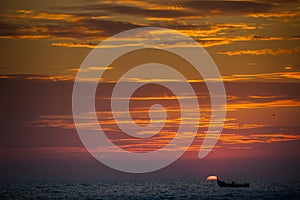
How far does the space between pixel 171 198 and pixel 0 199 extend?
4195 cm

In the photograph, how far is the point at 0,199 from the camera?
168 metres

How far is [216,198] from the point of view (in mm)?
174875

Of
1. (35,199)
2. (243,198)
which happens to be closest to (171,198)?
(243,198)

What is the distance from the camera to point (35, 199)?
6821 inches

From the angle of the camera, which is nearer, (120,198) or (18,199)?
(18,199)

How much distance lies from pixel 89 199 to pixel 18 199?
1732cm

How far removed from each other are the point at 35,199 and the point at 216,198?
144 ft

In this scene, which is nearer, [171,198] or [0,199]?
[0,199]

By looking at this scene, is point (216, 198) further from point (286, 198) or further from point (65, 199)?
point (65, 199)

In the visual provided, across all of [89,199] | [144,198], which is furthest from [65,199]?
[144,198]

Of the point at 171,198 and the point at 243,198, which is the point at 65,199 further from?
the point at 243,198

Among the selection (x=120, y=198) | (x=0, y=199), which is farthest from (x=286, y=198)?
(x=0, y=199)

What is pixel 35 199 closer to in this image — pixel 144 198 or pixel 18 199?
pixel 18 199

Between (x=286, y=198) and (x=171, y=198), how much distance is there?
92.9 ft
